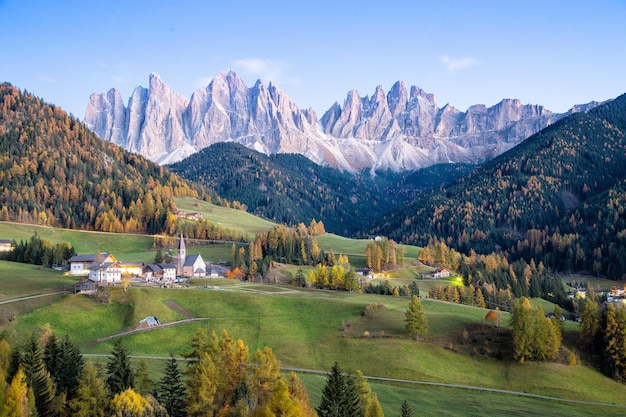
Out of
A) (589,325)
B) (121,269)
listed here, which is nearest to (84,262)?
(121,269)

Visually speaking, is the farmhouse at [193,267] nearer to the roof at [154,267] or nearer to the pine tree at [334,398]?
the roof at [154,267]

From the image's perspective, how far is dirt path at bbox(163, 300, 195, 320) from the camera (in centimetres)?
9281

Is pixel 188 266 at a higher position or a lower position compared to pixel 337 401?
higher

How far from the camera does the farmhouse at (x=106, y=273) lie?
345 feet

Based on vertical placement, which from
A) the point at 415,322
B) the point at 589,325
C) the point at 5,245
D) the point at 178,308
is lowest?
the point at 178,308

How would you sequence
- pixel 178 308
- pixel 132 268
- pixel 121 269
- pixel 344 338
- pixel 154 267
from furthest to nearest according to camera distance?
pixel 154 267, pixel 132 268, pixel 121 269, pixel 178 308, pixel 344 338

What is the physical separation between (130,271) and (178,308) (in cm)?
2927

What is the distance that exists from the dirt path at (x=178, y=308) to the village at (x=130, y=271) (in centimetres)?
1318

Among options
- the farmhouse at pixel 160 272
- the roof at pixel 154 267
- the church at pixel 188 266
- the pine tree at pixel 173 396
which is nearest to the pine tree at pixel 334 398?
the pine tree at pixel 173 396

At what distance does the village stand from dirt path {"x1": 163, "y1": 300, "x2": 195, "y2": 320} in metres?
13.2

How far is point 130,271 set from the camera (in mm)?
119375

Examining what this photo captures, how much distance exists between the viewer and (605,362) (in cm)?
7888

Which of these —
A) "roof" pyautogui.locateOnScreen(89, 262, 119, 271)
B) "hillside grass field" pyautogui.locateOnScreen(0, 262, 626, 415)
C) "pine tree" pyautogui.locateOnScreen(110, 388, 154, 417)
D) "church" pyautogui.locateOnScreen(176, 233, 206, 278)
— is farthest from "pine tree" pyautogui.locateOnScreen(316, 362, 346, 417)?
"church" pyautogui.locateOnScreen(176, 233, 206, 278)

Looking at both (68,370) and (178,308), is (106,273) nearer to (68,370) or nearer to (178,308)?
(178,308)
